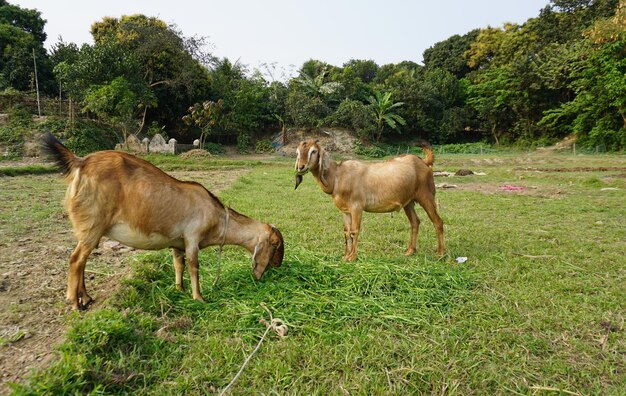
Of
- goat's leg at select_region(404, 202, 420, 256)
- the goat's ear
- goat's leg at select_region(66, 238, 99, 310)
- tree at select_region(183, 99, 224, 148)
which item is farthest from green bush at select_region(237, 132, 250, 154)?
goat's leg at select_region(66, 238, 99, 310)

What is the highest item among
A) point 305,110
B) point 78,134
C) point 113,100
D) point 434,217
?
point 305,110

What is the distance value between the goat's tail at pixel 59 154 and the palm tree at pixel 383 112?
3587cm

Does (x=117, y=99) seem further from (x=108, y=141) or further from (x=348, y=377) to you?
(x=348, y=377)

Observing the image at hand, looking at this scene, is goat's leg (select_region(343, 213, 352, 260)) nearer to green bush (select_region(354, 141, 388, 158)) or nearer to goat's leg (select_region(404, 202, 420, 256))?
goat's leg (select_region(404, 202, 420, 256))

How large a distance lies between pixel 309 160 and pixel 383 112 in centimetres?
3519

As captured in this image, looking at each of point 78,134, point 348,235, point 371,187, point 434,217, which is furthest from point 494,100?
point 348,235

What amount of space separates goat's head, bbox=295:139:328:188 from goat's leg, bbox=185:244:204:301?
6.14 feet

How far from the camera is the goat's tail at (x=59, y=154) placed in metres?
3.52

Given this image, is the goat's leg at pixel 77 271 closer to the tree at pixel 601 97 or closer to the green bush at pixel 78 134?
the green bush at pixel 78 134

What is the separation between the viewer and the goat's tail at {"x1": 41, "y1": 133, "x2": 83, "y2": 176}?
3.52 metres

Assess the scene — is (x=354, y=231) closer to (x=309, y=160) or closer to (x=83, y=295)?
(x=309, y=160)

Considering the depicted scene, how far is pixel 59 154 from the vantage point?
3.52 m

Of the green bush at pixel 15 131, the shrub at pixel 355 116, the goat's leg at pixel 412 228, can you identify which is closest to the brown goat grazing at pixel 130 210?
the goat's leg at pixel 412 228

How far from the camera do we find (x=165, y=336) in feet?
10.8
